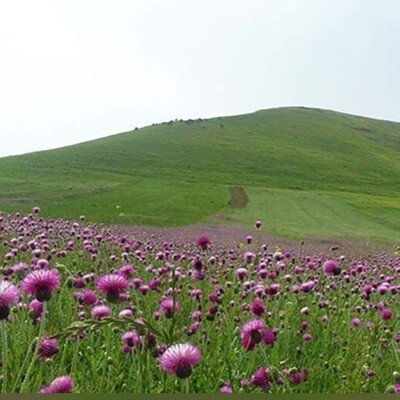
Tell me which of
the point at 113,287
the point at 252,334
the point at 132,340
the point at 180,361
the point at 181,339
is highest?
the point at 113,287

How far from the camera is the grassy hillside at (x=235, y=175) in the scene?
45.1 m

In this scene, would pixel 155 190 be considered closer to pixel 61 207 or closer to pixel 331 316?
pixel 61 207

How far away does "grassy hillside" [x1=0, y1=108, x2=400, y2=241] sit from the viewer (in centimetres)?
4512

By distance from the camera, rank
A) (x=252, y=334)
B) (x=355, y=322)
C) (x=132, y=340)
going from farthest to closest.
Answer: (x=355, y=322)
(x=132, y=340)
(x=252, y=334)

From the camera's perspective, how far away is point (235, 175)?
3236 inches

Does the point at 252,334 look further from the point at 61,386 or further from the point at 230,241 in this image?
Answer: the point at 230,241

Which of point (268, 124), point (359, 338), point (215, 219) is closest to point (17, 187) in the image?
point (215, 219)

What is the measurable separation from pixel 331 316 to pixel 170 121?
119 m

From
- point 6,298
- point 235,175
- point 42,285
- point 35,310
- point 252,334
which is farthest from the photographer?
point 235,175

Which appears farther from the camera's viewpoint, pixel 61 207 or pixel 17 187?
pixel 17 187

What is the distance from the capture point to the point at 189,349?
2.29 m

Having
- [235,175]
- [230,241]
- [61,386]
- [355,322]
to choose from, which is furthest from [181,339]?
[235,175]

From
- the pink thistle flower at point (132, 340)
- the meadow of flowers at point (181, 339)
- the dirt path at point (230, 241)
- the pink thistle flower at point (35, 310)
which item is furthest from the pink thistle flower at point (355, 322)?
the dirt path at point (230, 241)

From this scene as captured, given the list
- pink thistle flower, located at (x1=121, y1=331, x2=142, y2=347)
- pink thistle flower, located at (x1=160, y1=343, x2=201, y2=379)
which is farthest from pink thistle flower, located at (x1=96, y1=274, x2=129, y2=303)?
pink thistle flower, located at (x1=160, y1=343, x2=201, y2=379)
